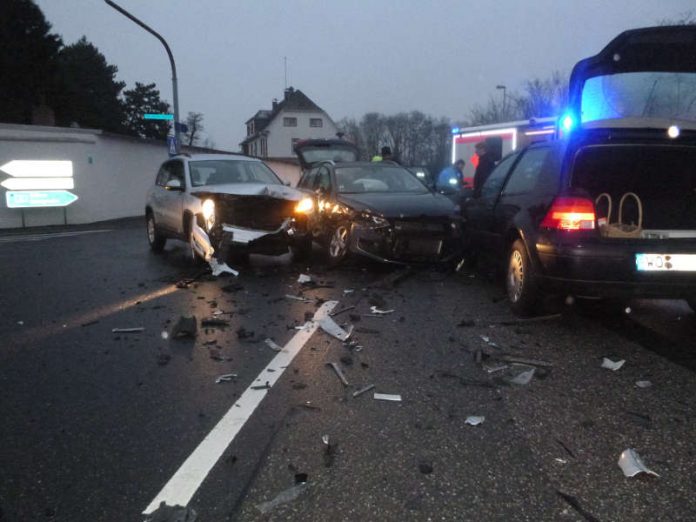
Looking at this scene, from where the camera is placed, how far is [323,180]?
9461mm

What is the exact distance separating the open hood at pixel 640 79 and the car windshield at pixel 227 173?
546cm

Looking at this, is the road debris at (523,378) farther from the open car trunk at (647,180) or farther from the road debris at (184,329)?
the road debris at (184,329)

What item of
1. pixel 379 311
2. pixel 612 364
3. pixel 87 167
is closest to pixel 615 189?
pixel 612 364

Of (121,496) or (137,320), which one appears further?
(137,320)

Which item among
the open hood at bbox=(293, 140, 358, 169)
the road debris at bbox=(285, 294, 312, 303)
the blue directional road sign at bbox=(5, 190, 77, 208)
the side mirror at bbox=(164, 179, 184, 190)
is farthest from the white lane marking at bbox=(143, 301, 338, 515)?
the open hood at bbox=(293, 140, 358, 169)

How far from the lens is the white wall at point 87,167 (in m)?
16.9

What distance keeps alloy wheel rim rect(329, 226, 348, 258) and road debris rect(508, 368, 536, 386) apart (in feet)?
14.2

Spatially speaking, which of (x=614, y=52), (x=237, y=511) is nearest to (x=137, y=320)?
(x=237, y=511)

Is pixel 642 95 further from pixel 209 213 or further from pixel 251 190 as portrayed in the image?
pixel 209 213

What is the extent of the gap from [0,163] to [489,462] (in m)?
17.9

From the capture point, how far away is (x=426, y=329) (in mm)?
5125

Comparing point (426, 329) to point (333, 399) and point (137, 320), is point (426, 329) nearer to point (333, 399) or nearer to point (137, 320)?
point (333, 399)

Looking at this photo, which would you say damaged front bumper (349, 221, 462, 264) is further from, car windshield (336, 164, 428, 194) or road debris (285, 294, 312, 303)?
road debris (285, 294, 312, 303)

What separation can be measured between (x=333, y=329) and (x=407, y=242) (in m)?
2.66
